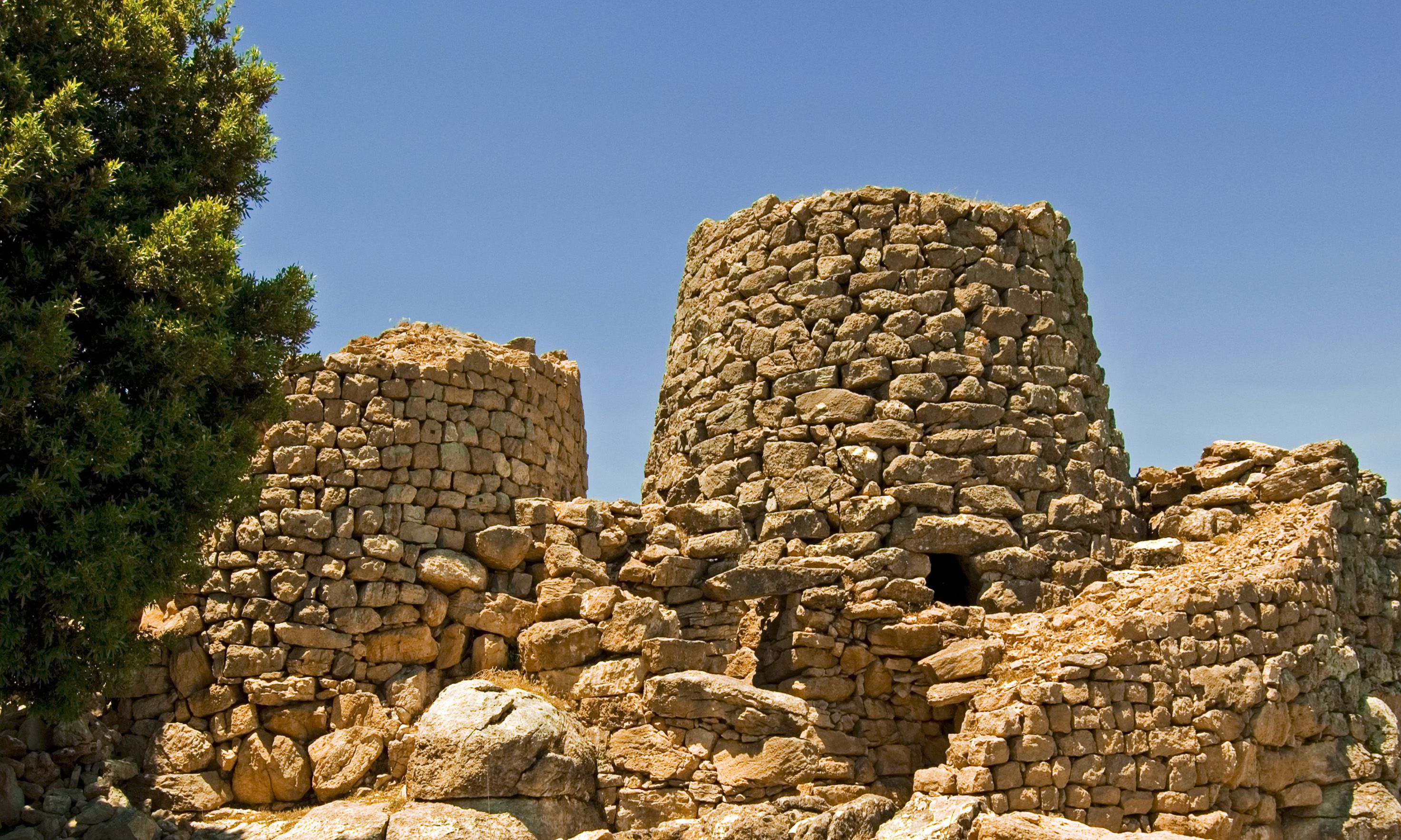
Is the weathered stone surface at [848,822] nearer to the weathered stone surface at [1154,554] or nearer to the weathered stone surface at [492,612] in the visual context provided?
the weathered stone surface at [492,612]

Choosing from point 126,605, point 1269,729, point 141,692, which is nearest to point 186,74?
point 126,605

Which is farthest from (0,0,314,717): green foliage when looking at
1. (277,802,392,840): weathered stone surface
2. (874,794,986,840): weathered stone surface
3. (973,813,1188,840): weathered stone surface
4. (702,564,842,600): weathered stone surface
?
(973,813,1188,840): weathered stone surface

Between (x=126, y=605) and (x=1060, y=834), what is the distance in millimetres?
6558

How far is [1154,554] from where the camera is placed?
1397 cm

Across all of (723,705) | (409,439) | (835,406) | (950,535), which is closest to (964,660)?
(950,535)

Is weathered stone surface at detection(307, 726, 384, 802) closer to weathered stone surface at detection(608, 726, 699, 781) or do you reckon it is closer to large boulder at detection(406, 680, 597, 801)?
large boulder at detection(406, 680, 597, 801)

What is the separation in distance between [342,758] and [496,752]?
Result: 61.4 inches

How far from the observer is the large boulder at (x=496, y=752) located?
11.1 meters

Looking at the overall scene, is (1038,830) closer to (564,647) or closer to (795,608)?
(795,608)

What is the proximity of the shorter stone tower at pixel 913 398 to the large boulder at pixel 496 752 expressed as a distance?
119 inches

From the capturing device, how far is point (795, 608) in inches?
508

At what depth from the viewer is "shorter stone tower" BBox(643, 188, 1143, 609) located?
13.6 meters

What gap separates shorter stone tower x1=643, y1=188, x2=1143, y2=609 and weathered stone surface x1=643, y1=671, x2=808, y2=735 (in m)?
1.94

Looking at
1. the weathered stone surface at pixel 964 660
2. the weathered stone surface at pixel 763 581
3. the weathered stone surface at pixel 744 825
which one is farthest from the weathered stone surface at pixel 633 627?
the weathered stone surface at pixel 964 660
